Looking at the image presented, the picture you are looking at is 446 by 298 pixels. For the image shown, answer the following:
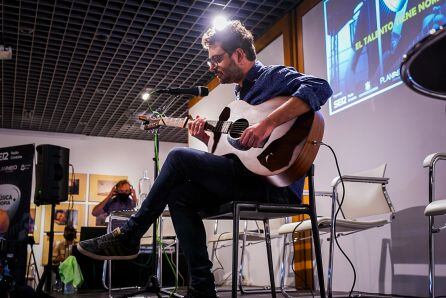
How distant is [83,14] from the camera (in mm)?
4684

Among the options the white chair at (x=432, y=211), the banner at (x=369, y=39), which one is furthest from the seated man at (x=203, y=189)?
the banner at (x=369, y=39)

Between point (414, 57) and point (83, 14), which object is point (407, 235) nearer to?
point (414, 57)

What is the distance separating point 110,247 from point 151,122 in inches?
40.8

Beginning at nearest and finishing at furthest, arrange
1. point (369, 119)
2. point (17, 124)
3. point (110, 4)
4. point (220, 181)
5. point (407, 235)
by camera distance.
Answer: point (220, 181) < point (407, 235) < point (369, 119) < point (110, 4) < point (17, 124)

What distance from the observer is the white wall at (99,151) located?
8.68 m

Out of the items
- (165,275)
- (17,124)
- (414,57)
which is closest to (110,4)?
(165,275)

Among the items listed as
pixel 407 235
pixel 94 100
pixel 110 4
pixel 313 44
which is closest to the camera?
pixel 407 235

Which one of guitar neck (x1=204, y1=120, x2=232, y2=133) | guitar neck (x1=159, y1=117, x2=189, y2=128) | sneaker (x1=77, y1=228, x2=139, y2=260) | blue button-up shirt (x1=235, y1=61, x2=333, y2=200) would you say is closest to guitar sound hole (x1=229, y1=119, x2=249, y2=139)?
guitar neck (x1=204, y1=120, x2=232, y2=133)

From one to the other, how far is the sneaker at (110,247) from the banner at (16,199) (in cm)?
374

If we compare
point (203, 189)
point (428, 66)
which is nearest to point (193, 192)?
point (203, 189)

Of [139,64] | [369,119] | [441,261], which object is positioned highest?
[139,64]

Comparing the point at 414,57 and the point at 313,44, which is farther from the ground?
the point at 313,44

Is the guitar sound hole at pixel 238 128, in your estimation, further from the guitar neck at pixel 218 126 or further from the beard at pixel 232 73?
the beard at pixel 232 73

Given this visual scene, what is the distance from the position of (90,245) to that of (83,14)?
3548 mm
